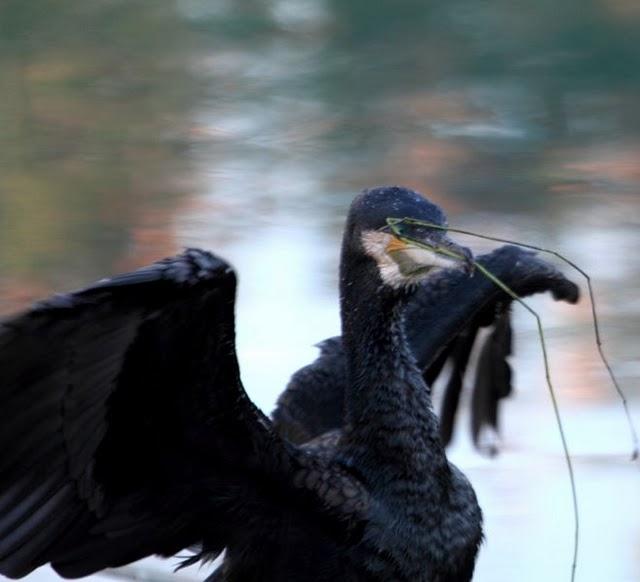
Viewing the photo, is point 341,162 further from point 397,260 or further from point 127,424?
point 127,424

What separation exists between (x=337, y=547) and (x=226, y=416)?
1.56 feet

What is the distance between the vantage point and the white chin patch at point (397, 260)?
4434mm

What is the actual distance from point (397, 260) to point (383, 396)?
373 millimetres

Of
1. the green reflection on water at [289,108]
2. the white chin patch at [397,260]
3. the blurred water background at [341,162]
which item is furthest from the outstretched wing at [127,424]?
the green reflection on water at [289,108]

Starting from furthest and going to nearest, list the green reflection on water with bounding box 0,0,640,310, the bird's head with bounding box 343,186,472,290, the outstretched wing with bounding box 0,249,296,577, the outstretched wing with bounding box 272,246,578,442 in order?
the green reflection on water with bounding box 0,0,640,310 < the outstretched wing with bounding box 272,246,578,442 < the bird's head with bounding box 343,186,472,290 < the outstretched wing with bounding box 0,249,296,577

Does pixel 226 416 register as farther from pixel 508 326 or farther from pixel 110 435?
pixel 508 326

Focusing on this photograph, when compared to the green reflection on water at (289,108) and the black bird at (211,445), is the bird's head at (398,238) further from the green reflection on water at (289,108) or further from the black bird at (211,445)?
the green reflection on water at (289,108)

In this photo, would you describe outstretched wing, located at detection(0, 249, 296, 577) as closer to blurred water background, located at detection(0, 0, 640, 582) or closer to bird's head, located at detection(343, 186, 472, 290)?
bird's head, located at detection(343, 186, 472, 290)

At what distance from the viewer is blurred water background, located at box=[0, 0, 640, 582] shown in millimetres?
6488

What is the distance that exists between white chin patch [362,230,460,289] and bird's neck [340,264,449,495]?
5cm

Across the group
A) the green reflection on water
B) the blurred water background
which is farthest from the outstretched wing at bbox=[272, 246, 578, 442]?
the green reflection on water

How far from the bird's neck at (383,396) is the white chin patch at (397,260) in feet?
0.17

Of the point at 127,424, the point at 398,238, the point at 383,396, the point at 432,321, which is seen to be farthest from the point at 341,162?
the point at 127,424

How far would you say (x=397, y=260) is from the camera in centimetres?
452
